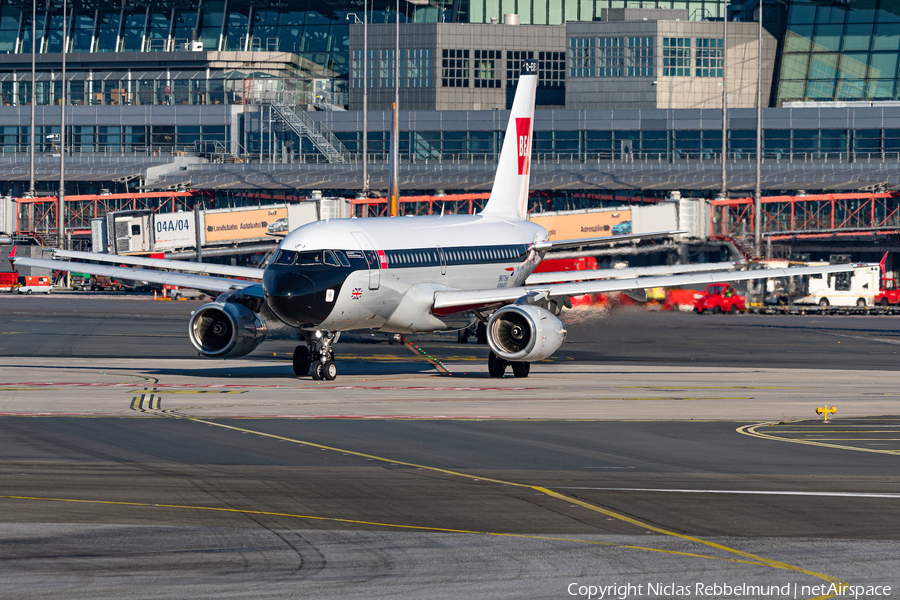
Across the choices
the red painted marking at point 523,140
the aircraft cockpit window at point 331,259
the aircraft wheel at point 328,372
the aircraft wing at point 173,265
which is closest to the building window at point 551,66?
the red painted marking at point 523,140

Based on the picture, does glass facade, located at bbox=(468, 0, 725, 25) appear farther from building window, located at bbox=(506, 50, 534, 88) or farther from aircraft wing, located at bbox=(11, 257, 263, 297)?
aircraft wing, located at bbox=(11, 257, 263, 297)

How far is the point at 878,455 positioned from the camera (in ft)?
68.3

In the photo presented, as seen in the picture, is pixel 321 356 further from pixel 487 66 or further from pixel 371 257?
pixel 487 66

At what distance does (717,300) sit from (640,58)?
A: 5924 centimetres

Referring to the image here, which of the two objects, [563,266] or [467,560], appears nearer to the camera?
[467,560]

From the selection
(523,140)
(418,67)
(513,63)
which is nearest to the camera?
(523,140)

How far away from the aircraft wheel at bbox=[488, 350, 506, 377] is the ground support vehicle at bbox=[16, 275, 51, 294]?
68521 millimetres

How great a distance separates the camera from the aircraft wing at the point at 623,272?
1511 inches

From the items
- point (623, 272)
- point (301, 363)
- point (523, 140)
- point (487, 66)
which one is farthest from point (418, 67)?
point (301, 363)

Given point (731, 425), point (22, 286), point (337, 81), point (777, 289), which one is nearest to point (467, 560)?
point (731, 425)

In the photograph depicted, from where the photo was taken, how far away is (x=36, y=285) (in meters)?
95.1

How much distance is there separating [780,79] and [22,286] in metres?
83.7

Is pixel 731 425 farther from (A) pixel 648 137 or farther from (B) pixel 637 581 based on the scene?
(A) pixel 648 137

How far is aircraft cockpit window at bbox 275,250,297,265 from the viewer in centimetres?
3231
